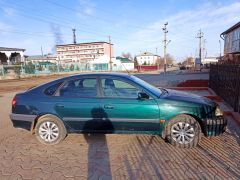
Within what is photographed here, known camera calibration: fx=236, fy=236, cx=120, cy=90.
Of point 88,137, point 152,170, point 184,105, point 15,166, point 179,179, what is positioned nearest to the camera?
point 179,179

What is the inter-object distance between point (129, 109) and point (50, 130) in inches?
69.4

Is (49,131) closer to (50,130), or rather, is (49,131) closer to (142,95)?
(50,130)

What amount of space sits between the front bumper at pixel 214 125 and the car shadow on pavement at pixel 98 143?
187 centimetres

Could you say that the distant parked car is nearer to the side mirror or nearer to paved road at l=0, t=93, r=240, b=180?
the side mirror

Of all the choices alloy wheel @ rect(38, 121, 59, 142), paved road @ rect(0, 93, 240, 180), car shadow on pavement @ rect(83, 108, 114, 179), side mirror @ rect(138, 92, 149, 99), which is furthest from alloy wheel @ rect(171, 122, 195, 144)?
alloy wheel @ rect(38, 121, 59, 142)

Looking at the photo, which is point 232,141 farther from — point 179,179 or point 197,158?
point 179,179

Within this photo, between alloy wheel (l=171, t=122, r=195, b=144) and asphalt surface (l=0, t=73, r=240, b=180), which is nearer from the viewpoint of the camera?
asphalt surface (l=0, t=73, r=240, b=180)

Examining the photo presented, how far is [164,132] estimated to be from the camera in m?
→ 4.69

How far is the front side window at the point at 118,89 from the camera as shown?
4.78 m

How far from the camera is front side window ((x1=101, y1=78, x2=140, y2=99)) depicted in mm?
4777

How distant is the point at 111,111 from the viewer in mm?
4711

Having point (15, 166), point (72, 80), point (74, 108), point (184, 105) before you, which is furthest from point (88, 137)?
point (184, 105)

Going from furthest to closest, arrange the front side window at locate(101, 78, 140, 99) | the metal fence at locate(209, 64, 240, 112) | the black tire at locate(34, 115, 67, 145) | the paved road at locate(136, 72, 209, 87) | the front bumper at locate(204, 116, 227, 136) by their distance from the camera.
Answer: the paved road at locate(136, 72, 209, 87) < the metal fence at locate(209, 64, 240, 112) < the black tire at locate(34, 115, 67, 145) < the front side window at locate(101, 78, 140, 99) < the front bumper at locate(204, 116, 227, 136)

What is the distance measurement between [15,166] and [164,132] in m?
2.79
